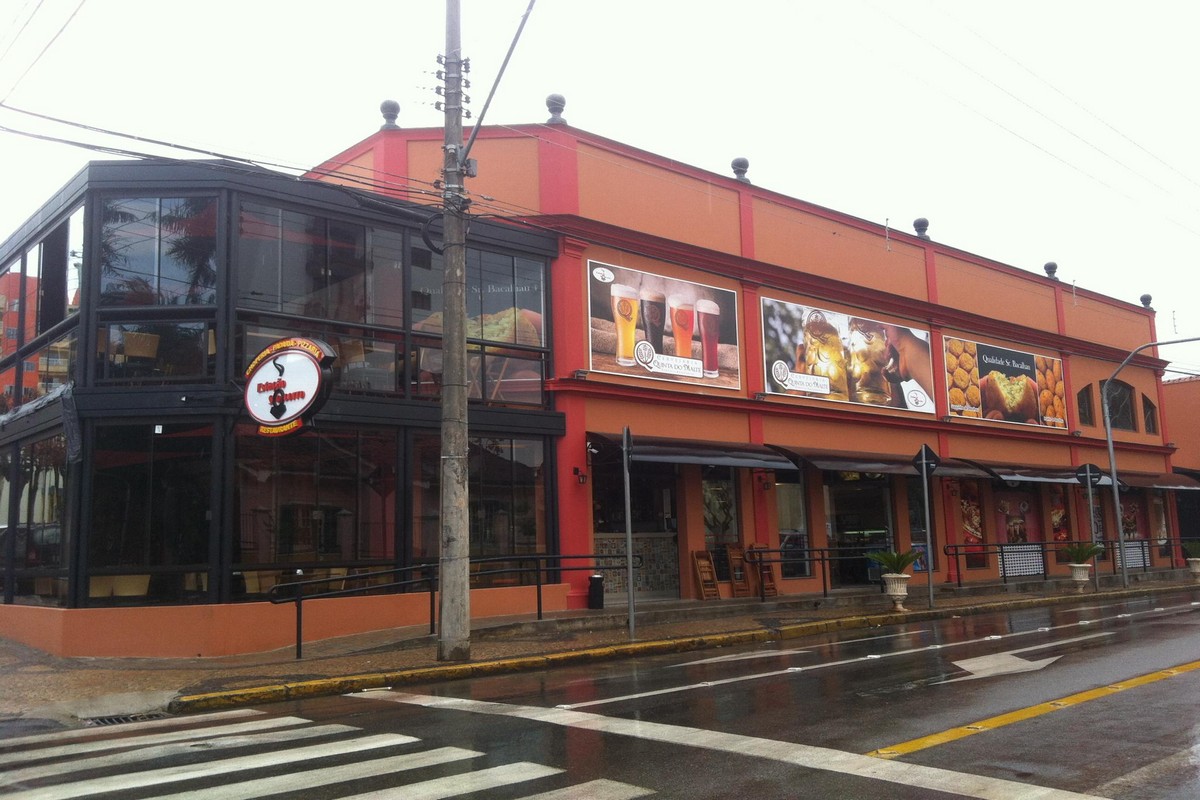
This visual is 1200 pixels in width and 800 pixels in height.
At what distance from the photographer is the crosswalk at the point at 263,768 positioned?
632cm

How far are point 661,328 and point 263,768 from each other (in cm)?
1464

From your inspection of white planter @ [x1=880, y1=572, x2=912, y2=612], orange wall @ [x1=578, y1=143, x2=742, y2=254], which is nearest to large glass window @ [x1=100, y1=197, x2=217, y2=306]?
orange wall @ [x1=578, y1=143, x2=742, y2=254]

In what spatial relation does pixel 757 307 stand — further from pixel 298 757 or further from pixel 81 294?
pixel 298 757

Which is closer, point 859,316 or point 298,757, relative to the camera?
point 298,757

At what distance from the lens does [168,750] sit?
26.2 feet

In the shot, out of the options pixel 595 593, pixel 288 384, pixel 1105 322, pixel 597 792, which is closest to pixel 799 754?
pixel 597 792

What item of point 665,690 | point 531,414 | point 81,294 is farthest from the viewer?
point 531,414

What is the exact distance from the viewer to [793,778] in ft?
20.9

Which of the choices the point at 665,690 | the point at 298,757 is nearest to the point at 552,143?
the point at 665,690

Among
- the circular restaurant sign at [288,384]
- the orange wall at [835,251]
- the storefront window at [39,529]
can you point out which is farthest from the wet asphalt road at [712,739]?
the orange wall at [835,251]

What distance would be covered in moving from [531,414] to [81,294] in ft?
24.8

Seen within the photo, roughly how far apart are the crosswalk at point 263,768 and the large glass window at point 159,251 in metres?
Answer: 7.79

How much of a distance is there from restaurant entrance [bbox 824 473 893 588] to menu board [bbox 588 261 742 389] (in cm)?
472

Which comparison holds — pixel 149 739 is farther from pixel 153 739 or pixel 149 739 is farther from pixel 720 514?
pixel 720 514
